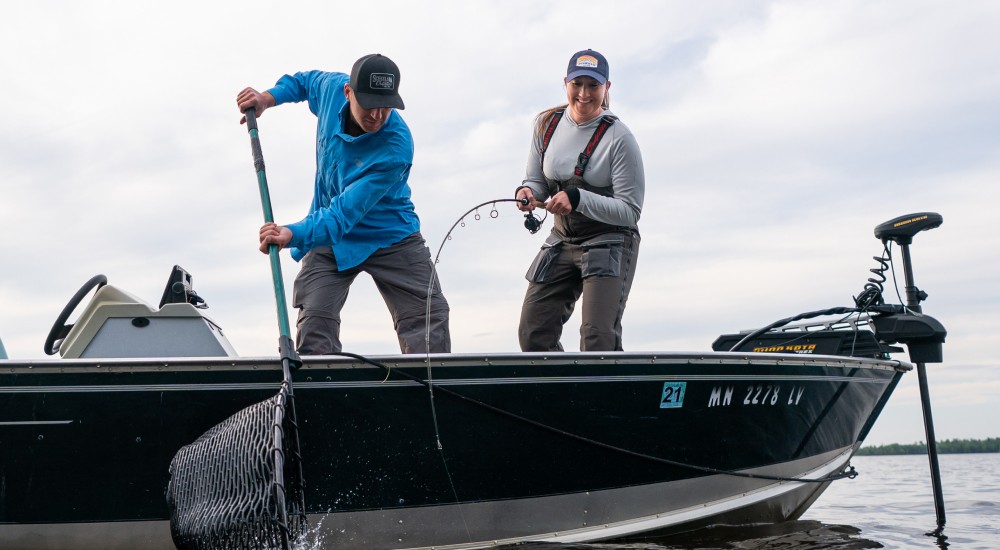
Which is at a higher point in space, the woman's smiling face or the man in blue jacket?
the woman's smiling face

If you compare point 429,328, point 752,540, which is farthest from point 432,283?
point 752,540

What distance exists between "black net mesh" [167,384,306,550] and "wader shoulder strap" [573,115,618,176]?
1872mm

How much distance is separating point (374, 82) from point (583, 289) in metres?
1.46

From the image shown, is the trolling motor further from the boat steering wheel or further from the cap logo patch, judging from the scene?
the boat steering wheel

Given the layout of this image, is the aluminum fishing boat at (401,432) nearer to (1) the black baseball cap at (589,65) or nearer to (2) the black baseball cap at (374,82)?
(2) the black baseball cap at (374,82)

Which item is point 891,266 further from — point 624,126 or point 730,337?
point 624,126

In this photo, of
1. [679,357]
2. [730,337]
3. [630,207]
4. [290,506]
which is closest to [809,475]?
[730,337]

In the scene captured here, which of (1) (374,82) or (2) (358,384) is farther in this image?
(1) (374,82)

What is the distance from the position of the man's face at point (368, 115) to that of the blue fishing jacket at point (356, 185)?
0.04 m

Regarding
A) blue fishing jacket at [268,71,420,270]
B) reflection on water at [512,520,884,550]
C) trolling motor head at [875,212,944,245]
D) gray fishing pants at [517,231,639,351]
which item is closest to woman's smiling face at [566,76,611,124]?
gray fishing pants at [517,231,639,351]

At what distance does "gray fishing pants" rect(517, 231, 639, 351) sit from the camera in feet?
14.9

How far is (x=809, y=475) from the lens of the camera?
18.3ft

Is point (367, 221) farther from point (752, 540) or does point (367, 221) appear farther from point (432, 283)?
point (752, 540)

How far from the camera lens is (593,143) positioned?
4617mm
